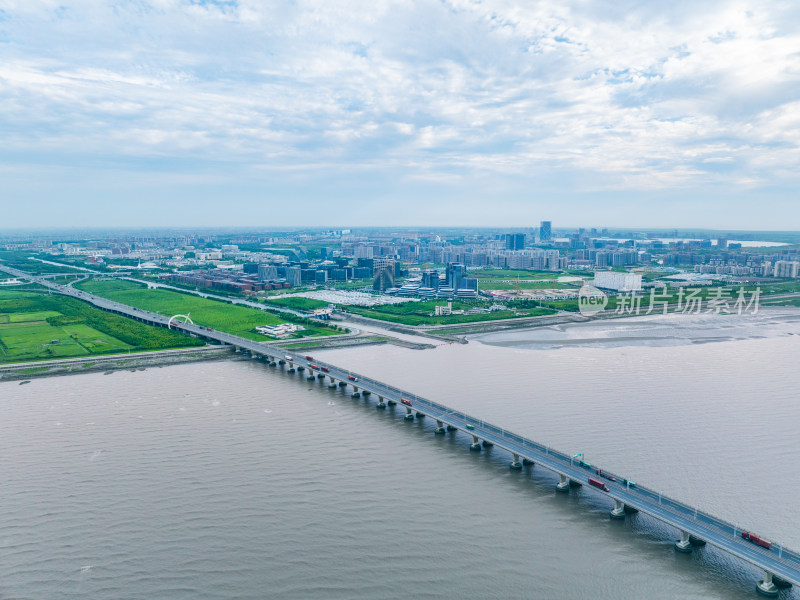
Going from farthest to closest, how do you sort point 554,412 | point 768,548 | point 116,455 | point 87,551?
point 554,412 → point 116,455 → point 87,551 → point 768,548

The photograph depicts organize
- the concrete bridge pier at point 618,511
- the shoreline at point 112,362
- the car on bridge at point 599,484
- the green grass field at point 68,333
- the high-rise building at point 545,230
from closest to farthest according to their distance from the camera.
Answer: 1. the concrete bridge pier at point 618,511
2. the car on bridge at point 599,484
3. the shoreline at point 112,362
4. the green grass field at point 68,333
5. the high-rise building at point 545,230

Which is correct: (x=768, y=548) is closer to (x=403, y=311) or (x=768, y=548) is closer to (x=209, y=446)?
(x=209, y=446)

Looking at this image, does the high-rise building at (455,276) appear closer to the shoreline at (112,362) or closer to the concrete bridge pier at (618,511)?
the shoreline at (112,362)

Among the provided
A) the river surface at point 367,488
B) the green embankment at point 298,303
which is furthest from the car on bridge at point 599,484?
the green embankment at point 298,303

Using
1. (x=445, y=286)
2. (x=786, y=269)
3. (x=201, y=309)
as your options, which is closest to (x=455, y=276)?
(x=445, y=286)

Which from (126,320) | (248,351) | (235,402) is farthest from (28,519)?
(126,320)

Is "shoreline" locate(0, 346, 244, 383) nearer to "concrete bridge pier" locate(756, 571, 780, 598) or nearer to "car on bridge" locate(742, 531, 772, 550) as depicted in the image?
"car on bridge" locate(742, 531, 772, 550)

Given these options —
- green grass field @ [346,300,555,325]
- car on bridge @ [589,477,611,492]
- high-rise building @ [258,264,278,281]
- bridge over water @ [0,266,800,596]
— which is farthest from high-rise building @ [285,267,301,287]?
car on bridge @ [589,477,611,492]

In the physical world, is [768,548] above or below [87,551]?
above
